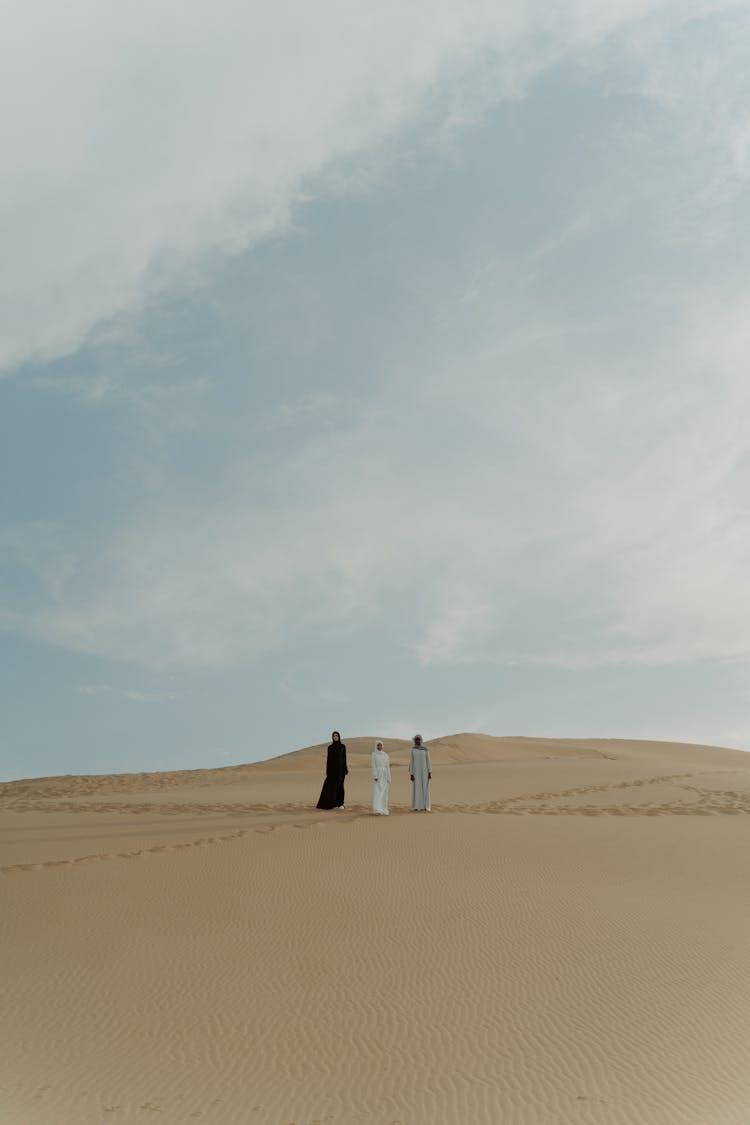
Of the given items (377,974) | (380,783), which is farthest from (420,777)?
(377,974)

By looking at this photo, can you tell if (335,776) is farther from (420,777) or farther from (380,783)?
(420,777)

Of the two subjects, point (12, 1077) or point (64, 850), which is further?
point (64, 850)

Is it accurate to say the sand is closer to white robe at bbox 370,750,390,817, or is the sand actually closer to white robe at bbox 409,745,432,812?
white robe at bbox 370,750,390,817

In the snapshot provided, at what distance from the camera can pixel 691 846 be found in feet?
53.9

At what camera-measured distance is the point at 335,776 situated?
20188 mm

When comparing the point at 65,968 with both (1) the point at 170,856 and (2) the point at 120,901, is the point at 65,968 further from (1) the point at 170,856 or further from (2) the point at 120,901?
(1) the point at 170,856

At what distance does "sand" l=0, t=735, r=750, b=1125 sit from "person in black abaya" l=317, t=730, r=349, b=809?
6.75ft

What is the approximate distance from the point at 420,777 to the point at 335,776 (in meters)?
1.90

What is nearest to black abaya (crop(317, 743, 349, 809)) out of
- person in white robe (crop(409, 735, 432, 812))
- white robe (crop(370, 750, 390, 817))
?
white robe (crop(370, 750, 390, 817))

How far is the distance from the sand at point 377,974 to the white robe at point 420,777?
4.85ft

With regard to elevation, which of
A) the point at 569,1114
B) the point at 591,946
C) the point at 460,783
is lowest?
the point at 569,1114

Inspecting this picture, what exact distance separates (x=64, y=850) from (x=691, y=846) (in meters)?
10.4

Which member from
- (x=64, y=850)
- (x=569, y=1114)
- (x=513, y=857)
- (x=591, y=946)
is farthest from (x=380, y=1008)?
(x=64, y=850)

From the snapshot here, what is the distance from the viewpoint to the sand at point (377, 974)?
6906mm
